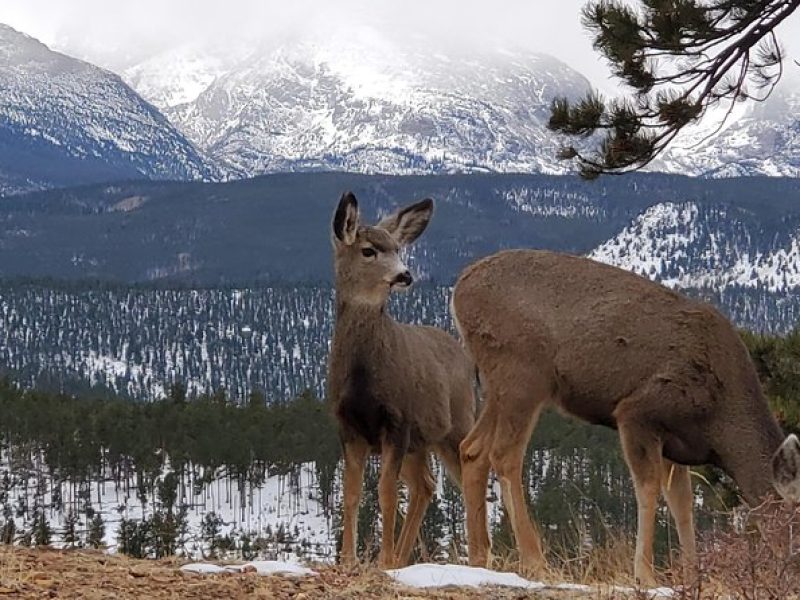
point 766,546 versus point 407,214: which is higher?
point 407,214

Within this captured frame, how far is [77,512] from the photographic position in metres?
100

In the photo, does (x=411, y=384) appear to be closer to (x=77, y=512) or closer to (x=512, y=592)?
(x=512, y=592)

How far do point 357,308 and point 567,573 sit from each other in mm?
2971

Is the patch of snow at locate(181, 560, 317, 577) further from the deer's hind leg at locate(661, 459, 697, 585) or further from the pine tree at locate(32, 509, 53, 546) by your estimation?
the deer's hind leg at locate(661, 459, 697, 585)

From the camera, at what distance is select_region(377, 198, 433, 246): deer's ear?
420 inches

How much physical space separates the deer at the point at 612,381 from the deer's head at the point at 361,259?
0.79m

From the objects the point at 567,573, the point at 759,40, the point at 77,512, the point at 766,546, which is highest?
the point at 759,40

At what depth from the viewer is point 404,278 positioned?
992 cm

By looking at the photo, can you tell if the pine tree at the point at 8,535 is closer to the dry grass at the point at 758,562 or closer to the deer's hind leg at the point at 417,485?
the deer's hind leg at the point at 417,485

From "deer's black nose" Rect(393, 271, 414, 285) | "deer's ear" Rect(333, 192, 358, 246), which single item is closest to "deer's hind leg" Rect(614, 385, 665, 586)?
"deer's black nose" Rect(393, 271, 414, 285)

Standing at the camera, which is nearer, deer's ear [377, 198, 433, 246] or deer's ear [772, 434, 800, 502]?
deer's ear [772, 434, 800, 502]

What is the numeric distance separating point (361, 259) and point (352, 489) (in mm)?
1854

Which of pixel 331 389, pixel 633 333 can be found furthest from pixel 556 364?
pixel 331 389

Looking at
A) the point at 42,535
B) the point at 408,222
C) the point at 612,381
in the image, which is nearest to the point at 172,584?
the point at 612,381
